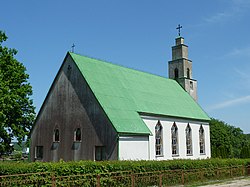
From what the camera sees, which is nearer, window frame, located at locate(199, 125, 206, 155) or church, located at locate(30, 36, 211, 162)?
church, located at locate(30, 36, 211, 162)

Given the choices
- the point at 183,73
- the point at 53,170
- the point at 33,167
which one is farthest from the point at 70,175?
the point at 183,73

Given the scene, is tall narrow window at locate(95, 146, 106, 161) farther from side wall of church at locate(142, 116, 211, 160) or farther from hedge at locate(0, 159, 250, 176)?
hedge at locate(0, 159, 250, 176)

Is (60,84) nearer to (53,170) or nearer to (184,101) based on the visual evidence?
(53,170)

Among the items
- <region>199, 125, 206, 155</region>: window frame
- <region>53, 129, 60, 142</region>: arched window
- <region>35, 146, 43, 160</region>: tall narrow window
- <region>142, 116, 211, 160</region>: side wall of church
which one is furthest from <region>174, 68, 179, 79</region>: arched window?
<region>35, 146, 43, 160</region>: tall narrow window

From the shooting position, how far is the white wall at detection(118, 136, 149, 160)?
25.0 meters

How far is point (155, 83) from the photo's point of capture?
37.4 meters

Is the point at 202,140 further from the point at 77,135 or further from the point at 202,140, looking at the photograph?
the point at 77,135

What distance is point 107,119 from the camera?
2533 cm

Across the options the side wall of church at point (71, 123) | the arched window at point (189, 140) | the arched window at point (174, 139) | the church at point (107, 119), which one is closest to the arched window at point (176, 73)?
the church at point (107, 119)

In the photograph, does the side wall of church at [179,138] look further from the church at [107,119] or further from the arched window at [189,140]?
the arched window at [189,140]

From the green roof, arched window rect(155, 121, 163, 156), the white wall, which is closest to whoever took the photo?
the white wall

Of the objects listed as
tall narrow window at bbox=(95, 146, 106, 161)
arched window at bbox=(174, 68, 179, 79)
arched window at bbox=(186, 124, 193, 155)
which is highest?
arched window at bbox=(174, 68, 179, 79)

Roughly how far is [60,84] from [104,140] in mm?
7570

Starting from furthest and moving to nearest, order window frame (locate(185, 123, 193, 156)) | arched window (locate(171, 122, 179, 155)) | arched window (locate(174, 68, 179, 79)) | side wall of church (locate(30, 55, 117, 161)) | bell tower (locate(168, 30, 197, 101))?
1. arched window (locate(174, 68, 179, 79))
2. bell tower (locate(168, 30, 197, 101))
3. window frame (locate(185, 123, 193, 156))
4. arched window (locate(171, 122, 179, 155))
5. side wall of church (locate(30, 55, 117, 161))
